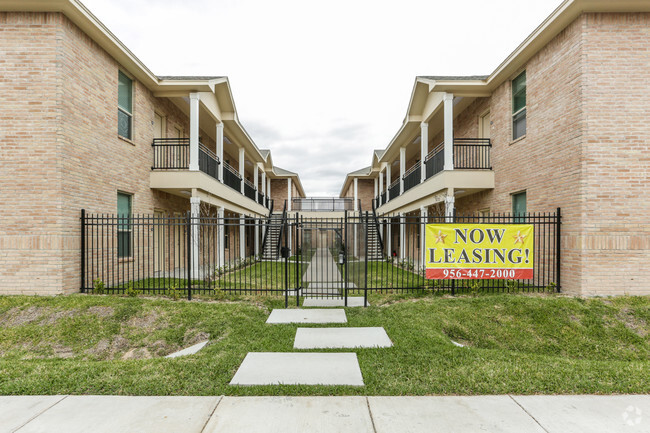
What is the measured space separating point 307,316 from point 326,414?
3.41 meters

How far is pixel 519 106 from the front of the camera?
1030cm

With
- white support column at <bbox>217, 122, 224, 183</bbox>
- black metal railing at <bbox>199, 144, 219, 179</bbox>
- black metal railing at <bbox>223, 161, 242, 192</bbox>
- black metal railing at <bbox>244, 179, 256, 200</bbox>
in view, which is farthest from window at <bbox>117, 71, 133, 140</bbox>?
black metal railing at <bbox>244, 179, 256, 200</bbox>

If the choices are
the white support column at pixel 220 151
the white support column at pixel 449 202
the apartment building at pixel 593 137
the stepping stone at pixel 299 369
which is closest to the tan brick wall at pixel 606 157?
the apartment building at pixel 593 137

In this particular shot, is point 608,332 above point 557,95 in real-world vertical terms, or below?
below

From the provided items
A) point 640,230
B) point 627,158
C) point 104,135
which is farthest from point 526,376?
point 104,135

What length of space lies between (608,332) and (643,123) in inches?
200

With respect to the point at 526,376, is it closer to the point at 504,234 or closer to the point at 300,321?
the point at 300,321

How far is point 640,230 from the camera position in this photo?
24.2 ft

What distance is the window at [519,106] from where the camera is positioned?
10047mm

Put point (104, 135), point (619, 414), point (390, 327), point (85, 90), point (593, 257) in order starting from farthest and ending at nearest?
point (104, 135), point (85, 90), point (593, 257), point (390, 327), point (619, 414)

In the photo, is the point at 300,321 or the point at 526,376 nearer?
the point at 526,376

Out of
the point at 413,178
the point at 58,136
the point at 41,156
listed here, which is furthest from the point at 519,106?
the point at 41,156

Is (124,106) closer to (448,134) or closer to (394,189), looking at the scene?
(448,134)

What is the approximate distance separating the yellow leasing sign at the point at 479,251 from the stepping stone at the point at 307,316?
258 centimetres
